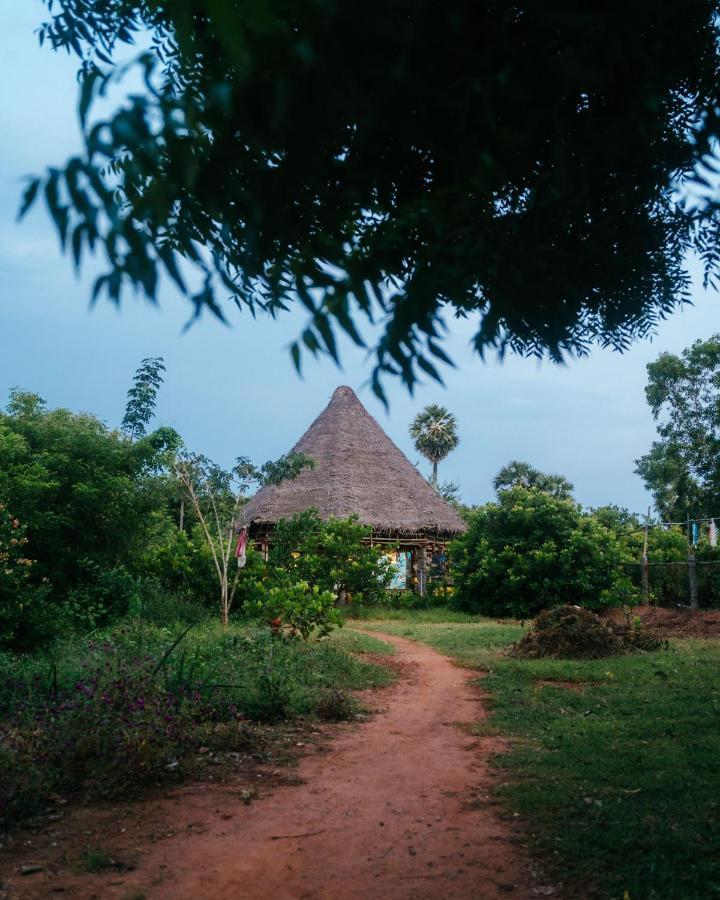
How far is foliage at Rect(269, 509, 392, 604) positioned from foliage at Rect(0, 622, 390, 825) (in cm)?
625

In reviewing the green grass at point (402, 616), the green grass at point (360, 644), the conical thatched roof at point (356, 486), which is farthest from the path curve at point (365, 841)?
the conical thatched roof at point (356, 486)

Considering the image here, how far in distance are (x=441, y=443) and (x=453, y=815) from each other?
4102cm

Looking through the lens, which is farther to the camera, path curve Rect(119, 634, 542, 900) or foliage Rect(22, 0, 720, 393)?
path curve Rect(119, 634, 542, 900)

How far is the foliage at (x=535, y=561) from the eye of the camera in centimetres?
1831

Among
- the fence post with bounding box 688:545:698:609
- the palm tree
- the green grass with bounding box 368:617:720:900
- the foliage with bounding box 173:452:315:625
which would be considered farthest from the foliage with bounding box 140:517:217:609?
the palm tree

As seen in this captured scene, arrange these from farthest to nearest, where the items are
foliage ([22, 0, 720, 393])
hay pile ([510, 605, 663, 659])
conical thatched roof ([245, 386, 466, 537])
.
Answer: conical thatched roof ([245, 386, 466, 537]) → hay pile ([510, 605, 663, 659]) → foliage ([22, 0, 720, 393])

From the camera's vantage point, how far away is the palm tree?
4484cm

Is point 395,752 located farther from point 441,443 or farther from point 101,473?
point 441,443

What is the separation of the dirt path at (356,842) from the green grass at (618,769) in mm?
289

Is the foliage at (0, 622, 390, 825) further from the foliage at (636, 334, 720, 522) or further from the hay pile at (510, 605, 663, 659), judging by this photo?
the foliage at (636, 334, 720, 522)

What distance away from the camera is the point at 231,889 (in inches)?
140

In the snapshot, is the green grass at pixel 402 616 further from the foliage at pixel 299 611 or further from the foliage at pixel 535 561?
the foliage at pixel 299 611

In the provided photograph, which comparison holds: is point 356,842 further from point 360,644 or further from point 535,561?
point 535,561

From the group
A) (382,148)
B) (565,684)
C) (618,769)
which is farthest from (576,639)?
(382,148)
